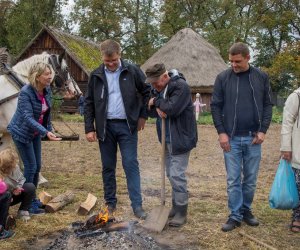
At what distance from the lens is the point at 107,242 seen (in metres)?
4.02

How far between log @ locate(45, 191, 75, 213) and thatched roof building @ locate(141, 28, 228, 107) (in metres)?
19.6

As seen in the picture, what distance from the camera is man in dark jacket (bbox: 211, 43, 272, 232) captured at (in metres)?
4.65

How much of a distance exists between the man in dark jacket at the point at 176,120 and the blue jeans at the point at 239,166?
427 mm

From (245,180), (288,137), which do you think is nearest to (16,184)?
(245,180)

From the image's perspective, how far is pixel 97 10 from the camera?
36250 millimetres

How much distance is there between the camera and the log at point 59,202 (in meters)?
5.37

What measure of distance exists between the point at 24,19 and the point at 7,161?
85.4 feet

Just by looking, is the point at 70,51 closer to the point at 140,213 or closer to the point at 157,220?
the point at 140,213

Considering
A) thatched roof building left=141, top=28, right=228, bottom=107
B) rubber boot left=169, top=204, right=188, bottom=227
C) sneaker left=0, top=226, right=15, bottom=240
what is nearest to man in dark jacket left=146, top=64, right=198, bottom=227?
rubber boot left=169, top=204, right=188, bottom=227

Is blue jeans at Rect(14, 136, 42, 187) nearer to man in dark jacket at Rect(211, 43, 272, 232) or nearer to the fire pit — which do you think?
the fire pit

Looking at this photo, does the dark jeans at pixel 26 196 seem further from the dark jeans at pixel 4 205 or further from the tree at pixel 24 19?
the tree at pixel 24 19

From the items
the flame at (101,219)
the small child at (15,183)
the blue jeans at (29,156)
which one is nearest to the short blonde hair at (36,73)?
the blue jeans at (29,156)

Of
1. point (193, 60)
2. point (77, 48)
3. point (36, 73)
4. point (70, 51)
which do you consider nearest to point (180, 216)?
point (36, 73)

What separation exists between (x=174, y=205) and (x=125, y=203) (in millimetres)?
946
